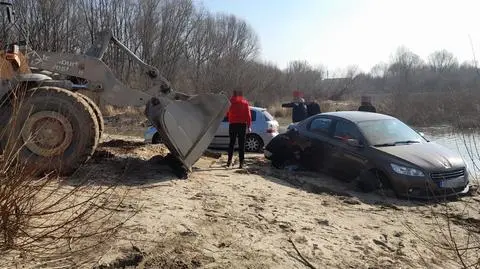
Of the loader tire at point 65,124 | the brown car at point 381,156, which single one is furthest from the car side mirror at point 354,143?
the loader tire at point 65,124

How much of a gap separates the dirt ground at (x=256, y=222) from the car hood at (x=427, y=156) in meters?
0.71

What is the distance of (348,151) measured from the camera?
1041 centimetres

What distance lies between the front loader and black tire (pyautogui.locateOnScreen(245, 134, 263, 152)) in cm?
592

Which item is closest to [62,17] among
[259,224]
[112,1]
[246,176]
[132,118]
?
[112,1]

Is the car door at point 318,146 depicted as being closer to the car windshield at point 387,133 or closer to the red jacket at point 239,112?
the car windshield at point 387,133

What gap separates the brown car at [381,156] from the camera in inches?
371

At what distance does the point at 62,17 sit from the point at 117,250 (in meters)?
37.2

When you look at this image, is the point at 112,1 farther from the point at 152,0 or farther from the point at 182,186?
the point at 182,186

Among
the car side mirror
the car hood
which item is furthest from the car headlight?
the car side mirror

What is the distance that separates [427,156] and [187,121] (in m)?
4.53

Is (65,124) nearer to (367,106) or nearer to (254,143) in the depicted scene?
(254,143)

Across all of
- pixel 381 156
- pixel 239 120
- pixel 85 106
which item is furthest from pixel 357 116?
pixel 85 106

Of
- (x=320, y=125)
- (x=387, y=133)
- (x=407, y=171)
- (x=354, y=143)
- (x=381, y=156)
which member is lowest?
(x=407, y=171)

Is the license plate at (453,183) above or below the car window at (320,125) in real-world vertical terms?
below
